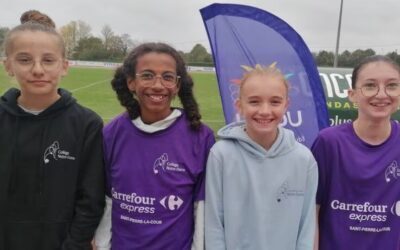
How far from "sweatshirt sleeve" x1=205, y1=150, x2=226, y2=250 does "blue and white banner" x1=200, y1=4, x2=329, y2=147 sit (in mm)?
1911

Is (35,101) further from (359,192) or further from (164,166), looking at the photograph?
(359,192)

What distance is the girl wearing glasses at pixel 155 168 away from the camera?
2.36 m

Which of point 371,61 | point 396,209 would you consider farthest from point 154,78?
point 396,209

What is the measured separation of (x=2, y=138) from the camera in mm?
2248

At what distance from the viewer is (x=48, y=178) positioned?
2291mm

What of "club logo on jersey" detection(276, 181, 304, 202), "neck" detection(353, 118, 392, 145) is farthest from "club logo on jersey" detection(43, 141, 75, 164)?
"neck" detection(353, 118, 392, 145)

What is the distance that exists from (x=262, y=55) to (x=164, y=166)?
7.56ft

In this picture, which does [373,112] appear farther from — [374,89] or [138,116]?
[138,116]

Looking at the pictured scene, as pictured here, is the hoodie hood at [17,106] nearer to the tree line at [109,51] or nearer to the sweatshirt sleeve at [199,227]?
the sweatshirt sleeve at [199,227]

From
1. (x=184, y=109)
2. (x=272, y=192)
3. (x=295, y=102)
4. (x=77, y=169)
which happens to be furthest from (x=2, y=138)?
(x=295, y=102)

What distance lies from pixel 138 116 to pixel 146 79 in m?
0.22

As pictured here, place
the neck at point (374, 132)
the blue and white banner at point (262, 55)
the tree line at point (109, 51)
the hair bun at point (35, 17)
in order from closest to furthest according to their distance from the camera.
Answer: the neck at point (374, 132) < the hair bun at point (35, 17) < the blue and white banner at point (262, 55) < the tree line at point (109, 51)

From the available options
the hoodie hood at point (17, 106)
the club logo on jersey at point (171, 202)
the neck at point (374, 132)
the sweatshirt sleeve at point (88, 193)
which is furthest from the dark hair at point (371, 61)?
the hoodie hood at point (17, 106)

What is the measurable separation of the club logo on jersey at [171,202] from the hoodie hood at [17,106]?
70cm
